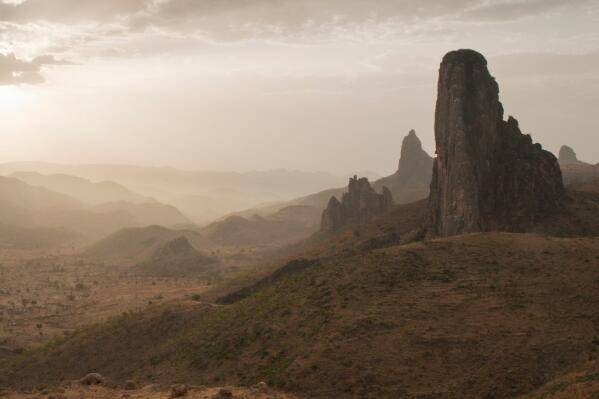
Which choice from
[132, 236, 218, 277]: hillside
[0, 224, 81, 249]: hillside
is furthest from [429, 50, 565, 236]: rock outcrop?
[0, 224, 81, 249]: hillside

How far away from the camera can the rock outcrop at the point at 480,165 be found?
60812 millimetres

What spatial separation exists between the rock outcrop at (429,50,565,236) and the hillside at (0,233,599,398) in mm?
13065

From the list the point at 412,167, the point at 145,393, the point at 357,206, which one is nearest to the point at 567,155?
the point at 412,167

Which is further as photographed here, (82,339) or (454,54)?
(454,54)

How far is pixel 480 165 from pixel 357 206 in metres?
46.5

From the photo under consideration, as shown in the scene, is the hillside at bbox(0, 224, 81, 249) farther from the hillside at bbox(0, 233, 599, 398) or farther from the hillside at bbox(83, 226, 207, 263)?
the hillside at bbox(0, 233, 599, 398)

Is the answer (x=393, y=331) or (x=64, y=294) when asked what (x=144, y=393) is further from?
(x=64, y=294)

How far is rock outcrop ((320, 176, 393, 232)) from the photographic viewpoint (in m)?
104

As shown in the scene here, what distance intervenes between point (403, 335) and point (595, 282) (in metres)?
15.2

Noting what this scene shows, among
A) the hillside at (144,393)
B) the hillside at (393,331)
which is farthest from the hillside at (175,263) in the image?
the hillside at (144,393)

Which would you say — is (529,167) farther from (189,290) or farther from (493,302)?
(189,290)

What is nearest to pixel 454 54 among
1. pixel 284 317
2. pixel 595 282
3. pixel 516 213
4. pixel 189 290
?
pixel 516 213

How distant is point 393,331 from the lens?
117ft

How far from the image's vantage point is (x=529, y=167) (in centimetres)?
6438
